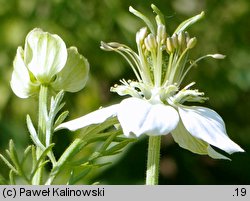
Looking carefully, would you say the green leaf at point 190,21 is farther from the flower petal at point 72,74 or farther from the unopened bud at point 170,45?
the flower petal at point 72,74

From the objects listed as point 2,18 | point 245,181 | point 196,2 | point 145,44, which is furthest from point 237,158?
point 145,44

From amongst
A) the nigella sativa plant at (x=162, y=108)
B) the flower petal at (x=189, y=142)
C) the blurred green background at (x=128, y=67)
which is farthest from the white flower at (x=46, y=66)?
the blurred green background at (x=128, y=67)

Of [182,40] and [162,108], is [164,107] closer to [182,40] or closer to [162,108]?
[162,108]

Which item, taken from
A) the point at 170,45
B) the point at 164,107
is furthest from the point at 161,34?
the point at 164,107

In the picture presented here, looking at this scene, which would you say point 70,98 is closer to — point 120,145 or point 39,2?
point 39,2

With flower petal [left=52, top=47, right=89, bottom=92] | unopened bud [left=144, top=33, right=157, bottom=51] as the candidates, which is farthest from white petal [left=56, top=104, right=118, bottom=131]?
unopened bud [left=144, top=33, right=157, bottom=51]

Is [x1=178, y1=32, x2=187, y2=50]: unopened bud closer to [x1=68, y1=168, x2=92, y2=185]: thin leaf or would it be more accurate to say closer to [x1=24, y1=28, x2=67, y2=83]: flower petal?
[x1=24, y1=28, x2=67, y2=83]: flower petal
